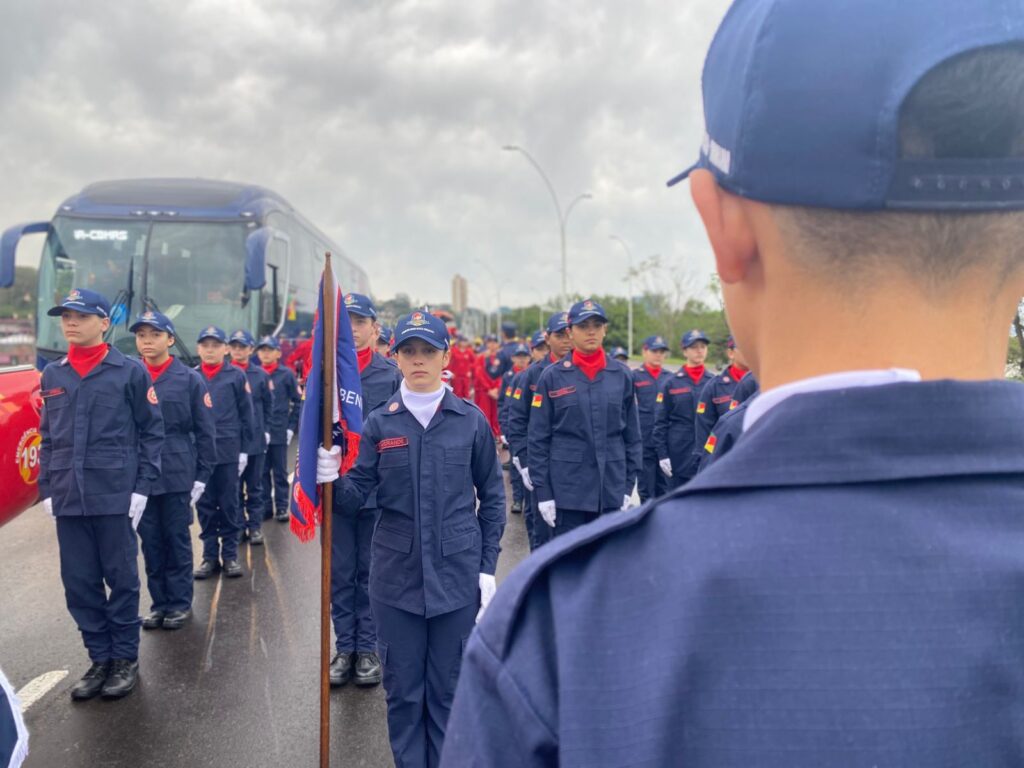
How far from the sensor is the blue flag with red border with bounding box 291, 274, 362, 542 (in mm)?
3312

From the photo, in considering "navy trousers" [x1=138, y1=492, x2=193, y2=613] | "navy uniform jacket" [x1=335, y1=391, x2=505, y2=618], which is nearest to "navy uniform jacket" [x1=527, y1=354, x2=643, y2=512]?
"navy uniform jacket" [x1=335, y1=391, x2=505, y2=618]

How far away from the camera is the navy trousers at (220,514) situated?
6758 mm

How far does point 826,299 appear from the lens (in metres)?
0.75

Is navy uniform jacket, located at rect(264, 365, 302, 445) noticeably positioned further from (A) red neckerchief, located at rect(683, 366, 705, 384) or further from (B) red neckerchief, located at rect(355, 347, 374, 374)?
(A) red neckerchief, located at rect(683, 366, 705, 384)

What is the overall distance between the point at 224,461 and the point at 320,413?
406cm

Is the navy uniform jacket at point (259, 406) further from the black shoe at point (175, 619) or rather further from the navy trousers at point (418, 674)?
the navy trousers at point (418, 674)

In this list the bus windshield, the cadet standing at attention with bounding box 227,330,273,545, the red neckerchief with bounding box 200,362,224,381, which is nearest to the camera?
the red neckerchief with bounding box 200,362,224,381

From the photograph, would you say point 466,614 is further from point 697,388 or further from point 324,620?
point 697,388

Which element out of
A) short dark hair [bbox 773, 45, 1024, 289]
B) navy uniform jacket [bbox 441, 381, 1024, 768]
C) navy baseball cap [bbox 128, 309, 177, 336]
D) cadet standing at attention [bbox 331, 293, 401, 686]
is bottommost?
cadet standing at attention [bbox 331, 293, 401, 686]

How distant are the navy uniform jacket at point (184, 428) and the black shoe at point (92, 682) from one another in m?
1.50

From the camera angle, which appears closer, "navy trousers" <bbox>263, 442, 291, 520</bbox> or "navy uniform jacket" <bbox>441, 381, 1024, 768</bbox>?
"navy uniform jacket" <bbox>441, 381, 1024, 768</bbox>

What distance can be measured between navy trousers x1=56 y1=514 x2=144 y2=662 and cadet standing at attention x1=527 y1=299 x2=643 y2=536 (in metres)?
2.86

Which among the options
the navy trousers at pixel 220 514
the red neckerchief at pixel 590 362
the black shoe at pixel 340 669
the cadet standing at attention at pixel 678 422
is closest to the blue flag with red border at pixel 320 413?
the black shoe at pixel 340 669

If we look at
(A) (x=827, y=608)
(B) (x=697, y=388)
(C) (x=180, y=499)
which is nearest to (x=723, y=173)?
(A) (x=827, y=608)
